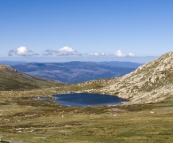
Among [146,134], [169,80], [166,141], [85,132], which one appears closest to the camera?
[166,141]

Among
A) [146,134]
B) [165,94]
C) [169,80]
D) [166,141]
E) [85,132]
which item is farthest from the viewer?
[169,80]

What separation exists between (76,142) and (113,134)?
477 inches

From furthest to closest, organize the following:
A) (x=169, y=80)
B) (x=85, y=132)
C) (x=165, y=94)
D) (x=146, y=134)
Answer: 1. (x=169, y=80)
2. (x=165, y=94)
3. (x=85, y=132)
4. (x=146, y=134)

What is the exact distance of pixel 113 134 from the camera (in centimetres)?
6162

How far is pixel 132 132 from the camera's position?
61875mm

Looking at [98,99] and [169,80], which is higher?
[169,80]

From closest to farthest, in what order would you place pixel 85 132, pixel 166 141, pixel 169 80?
pixel 166 141 < pixel 85 132 < pixel 169 80

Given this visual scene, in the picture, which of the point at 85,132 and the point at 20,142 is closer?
the point at 20,142

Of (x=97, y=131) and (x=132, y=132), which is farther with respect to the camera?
(x=97, y=131)

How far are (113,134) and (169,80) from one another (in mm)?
140389

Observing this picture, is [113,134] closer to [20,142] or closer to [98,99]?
[20,142]

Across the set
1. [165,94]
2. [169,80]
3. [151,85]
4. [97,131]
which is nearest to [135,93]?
[151,85]

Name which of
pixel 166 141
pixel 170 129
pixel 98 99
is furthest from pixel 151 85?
pixel 166 141

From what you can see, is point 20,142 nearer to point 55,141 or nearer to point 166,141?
point 55,141
